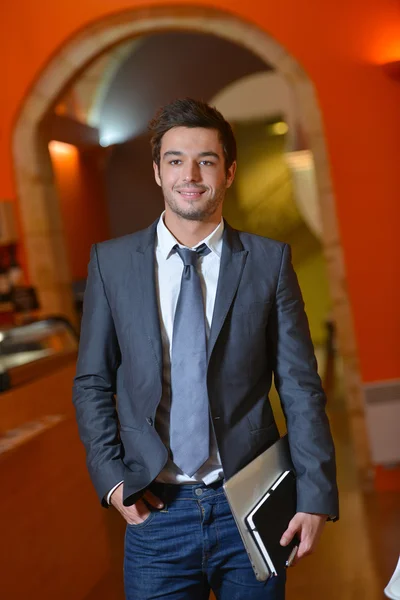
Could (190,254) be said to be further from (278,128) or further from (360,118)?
(278,128)

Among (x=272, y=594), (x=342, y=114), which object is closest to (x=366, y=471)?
(x=342, y=114)

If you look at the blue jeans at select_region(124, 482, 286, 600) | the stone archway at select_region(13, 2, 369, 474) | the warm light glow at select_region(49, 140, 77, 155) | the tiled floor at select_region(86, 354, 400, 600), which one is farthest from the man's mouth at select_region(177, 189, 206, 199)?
the warm light glow at select_region(49, 140, 77, 155)

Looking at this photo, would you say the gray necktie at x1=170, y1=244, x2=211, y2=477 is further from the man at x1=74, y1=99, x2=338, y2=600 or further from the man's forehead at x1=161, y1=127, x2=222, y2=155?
the man's forehead at x1=161, y1=127, x2=222, y2=155

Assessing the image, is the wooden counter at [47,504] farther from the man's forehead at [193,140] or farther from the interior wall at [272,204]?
the interior wall at [272,204]

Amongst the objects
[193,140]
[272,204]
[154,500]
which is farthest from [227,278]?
[272,204]

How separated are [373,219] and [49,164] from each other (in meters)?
2.16

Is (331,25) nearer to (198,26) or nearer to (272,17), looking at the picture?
(272,17)

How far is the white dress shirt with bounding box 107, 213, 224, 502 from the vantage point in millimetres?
1953

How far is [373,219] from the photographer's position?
5258mm

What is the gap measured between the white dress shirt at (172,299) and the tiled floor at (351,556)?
2029 mm

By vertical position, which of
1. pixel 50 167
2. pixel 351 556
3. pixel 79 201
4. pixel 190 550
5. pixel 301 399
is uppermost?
pixel 50 167

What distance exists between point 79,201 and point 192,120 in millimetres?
8148

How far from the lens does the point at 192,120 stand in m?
1.92

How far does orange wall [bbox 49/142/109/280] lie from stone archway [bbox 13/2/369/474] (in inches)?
123
